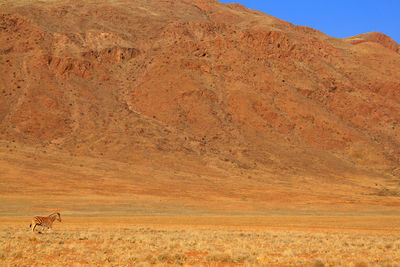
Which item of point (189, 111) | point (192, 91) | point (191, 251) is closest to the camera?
point (191, 251)

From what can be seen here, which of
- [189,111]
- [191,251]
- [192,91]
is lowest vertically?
[191,251]

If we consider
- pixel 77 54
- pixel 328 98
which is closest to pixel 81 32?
pixel 77 54

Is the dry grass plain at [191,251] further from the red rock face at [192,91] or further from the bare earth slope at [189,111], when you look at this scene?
the red rock face at [192,91]

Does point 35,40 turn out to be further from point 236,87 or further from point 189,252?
point 189,252

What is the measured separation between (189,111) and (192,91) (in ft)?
12.7

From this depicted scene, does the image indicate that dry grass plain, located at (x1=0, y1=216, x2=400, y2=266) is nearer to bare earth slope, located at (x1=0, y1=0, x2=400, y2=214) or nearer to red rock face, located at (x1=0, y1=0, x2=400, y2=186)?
bare earth slope, located at (x1=0, y1=0, x2=400, y2=214)

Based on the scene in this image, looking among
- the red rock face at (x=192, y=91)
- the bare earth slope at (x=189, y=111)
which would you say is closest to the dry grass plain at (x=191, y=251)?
the bare earth slope at (x=189, y=111)

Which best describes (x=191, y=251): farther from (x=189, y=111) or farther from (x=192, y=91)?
(x=192, y=91)

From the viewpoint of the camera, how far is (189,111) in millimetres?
78938

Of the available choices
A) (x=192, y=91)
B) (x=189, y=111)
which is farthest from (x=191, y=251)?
(x=192, y=91)

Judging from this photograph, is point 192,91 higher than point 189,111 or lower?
higher

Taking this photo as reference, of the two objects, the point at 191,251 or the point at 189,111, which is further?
the point at 189,111

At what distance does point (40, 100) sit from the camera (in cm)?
7325

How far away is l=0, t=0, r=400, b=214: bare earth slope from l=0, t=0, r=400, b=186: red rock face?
A: 0.79ft
